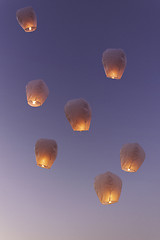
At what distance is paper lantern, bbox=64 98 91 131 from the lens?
20.0ft

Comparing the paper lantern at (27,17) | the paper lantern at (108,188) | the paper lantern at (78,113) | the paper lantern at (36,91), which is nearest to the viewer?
the paper lantern at (108,188)

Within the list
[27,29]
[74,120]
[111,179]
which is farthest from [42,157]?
[27,29]

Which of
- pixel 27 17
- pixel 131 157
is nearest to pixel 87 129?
pixel 131 157

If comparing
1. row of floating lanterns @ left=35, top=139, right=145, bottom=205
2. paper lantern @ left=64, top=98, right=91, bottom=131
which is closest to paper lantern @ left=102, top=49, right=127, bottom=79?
paper lantern @ left=64, top=98, right=91, bottom=131

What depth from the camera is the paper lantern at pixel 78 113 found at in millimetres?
6098

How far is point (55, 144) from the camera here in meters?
6.44

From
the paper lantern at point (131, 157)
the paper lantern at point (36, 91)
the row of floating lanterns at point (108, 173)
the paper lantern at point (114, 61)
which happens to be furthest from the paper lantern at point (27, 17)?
the paper lantern at point (131, 157)

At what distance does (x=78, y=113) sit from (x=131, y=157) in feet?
4.83

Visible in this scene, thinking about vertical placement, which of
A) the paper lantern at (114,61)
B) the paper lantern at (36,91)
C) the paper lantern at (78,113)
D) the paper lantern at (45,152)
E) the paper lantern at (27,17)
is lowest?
the paper lantern at (45,152)

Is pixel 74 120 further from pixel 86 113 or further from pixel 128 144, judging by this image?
pixel 128 144

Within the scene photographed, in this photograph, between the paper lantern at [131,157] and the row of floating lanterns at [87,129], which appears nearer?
the row of floating lanterns at [87,129]

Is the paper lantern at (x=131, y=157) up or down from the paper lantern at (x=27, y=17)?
down

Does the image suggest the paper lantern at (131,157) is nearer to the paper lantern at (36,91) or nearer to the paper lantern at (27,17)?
the paper lantern at (36,91)

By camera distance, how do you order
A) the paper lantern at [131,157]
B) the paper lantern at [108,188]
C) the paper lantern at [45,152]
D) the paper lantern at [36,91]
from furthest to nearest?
1. the paper lantern at [36,91]
2. the paper lantern at [131,157]
3. the paper lantern at [45,152]
4. the paper lantern at [108,188]
